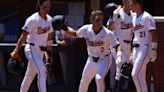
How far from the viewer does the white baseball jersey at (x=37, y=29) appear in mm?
9031

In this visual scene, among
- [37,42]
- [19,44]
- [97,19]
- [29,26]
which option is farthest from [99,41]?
[19,44]

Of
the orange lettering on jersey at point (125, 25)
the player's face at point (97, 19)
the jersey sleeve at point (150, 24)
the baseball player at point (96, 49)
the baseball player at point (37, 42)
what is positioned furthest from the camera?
the orange lettering on jersey at point (125, 25)

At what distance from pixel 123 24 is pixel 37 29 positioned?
155cm

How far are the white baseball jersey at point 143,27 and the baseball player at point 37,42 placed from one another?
1.38 metres

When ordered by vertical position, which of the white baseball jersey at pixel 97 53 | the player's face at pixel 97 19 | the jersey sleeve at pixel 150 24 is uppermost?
the player's face at pixel 97 19

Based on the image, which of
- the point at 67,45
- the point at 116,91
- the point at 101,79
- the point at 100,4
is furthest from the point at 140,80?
the point at 100,4

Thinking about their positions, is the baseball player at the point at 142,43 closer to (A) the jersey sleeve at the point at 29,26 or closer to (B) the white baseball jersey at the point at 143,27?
(B) the white baseball jersey at the point at 143,27

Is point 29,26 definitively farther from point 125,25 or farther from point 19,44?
point 125,25

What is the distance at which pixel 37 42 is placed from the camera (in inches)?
360

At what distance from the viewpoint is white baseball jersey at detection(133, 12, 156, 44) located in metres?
8.61

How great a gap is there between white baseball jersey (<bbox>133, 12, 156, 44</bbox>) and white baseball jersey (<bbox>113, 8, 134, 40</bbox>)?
1.03m

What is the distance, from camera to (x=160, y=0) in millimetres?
14336

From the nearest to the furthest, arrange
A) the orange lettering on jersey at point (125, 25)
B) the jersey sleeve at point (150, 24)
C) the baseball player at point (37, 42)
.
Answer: the jersey sleeve at point (150, 24) < the baseball player at point (37, 42) < the orange lettering on jersey at point (125, 25)

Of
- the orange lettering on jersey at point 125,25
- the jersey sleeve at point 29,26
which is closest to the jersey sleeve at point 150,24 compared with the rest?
the orange lettering on jersey at point 125,25
